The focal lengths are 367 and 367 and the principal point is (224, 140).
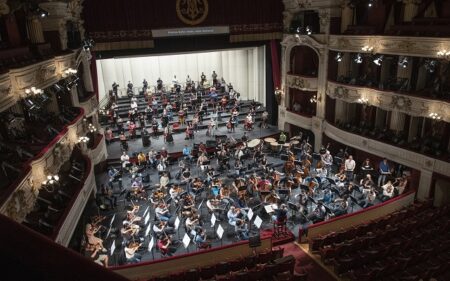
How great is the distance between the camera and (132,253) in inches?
565

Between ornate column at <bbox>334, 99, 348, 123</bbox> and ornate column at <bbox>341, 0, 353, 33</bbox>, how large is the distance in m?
4.71

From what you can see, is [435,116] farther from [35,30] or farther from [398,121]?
[35,30]

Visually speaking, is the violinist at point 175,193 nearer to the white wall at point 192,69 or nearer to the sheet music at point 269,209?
the sheet music at point 269,209

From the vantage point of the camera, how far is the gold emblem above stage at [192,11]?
2514 cm

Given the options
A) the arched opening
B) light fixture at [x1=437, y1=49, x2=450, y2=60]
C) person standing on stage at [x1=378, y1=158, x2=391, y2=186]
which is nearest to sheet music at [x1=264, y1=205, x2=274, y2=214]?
person standing on stage at [x1=378, y1=158, x2=391, y2=186]

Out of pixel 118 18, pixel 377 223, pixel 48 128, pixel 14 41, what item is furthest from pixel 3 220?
pixel 118 18

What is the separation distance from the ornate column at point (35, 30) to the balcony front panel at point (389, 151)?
18.0 metres

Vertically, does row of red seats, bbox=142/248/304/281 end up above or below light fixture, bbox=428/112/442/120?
below

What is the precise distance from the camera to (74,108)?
1881cm

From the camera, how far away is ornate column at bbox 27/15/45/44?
17.1 meters

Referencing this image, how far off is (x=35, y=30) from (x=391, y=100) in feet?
61.7

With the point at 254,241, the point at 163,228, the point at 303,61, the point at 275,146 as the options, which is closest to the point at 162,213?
the point at 163,228

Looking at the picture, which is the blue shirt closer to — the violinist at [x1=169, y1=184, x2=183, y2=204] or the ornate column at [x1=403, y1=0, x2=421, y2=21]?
the ornate column at [x1=403, y1=0, x2=421, y2=21]

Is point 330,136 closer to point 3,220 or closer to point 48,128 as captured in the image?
point 48,128
